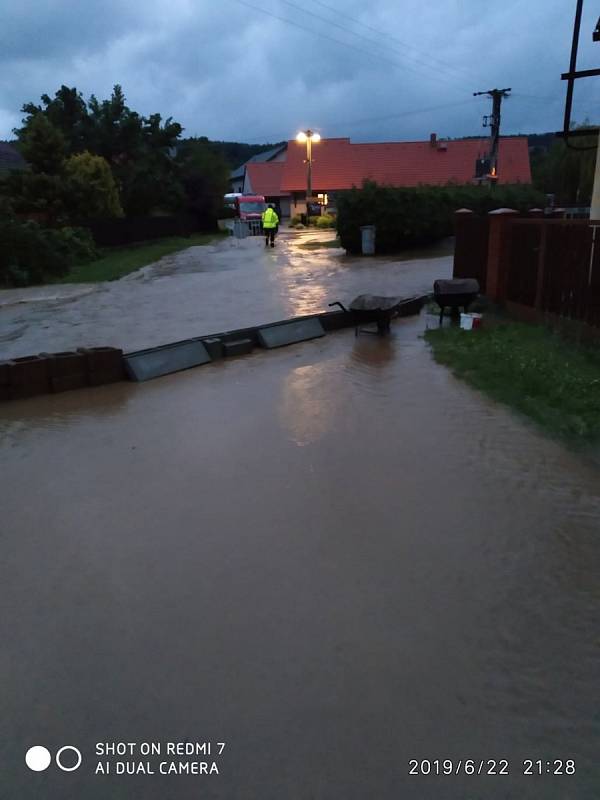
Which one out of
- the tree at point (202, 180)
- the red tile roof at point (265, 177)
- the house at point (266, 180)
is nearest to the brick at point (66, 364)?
the tree at point (202, 180)

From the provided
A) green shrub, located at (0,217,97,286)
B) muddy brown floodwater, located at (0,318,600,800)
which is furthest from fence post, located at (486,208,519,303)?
green shrub, located at (0,217,97,286)

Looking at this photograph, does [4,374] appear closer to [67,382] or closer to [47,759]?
[67,382]

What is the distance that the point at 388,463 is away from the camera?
5594 mm

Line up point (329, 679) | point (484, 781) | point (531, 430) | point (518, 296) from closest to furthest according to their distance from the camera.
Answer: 1. point (484, 781)
2. point (329, 679)
3. point (531, 430)
4. point (518, 296)

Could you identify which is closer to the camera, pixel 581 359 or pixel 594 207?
pixel 581 359

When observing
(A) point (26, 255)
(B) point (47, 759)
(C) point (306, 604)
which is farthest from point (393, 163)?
(B) point (47, 759)

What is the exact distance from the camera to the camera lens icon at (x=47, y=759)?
270cm

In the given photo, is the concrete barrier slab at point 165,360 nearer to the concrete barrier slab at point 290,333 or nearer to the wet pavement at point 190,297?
the concrete barrier slab at point 290,333

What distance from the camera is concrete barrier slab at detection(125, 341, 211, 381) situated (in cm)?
853

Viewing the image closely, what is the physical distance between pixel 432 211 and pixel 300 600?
2074 cm

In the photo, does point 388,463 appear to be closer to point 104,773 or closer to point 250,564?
point 250,564

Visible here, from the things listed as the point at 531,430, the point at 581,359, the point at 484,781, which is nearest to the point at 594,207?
the point at 581,359

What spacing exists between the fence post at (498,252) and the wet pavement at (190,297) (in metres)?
2.80

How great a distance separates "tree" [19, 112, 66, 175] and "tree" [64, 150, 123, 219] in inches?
33.1
